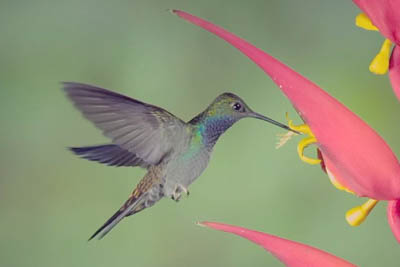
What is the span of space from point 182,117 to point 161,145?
2.15 feet

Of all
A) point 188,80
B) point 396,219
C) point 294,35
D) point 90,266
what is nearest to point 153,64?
point 188,80

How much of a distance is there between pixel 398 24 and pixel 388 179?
0.30 ft

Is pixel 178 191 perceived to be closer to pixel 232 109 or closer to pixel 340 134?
pixel 232 109

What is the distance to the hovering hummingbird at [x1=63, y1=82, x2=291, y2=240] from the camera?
2.40 ft

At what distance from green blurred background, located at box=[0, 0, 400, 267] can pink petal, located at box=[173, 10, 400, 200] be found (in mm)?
1015

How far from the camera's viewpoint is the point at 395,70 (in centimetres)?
44

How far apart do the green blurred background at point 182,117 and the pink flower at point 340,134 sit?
39.9 inches

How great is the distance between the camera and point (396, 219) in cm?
42

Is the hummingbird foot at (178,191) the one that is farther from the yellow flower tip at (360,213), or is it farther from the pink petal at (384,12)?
the pink petal at (384,12)

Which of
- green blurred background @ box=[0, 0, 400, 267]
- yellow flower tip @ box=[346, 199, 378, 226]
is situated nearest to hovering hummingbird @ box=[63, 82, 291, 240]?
yellow flower tip @ box=[346, 199, 378, 226]

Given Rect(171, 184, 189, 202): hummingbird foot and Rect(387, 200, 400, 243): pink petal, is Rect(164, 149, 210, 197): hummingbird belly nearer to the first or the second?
Rect(171, 184, 189, 202): hummingbird foot

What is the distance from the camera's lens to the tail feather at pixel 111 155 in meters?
0.76

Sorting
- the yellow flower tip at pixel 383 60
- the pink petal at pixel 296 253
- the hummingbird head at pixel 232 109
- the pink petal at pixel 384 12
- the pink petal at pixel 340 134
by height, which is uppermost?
the pink petal at pixel 384 12

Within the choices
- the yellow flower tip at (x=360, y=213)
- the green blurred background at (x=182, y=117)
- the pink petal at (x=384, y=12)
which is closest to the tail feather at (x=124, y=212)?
the yellow flower tip at (x=360, y=213)
